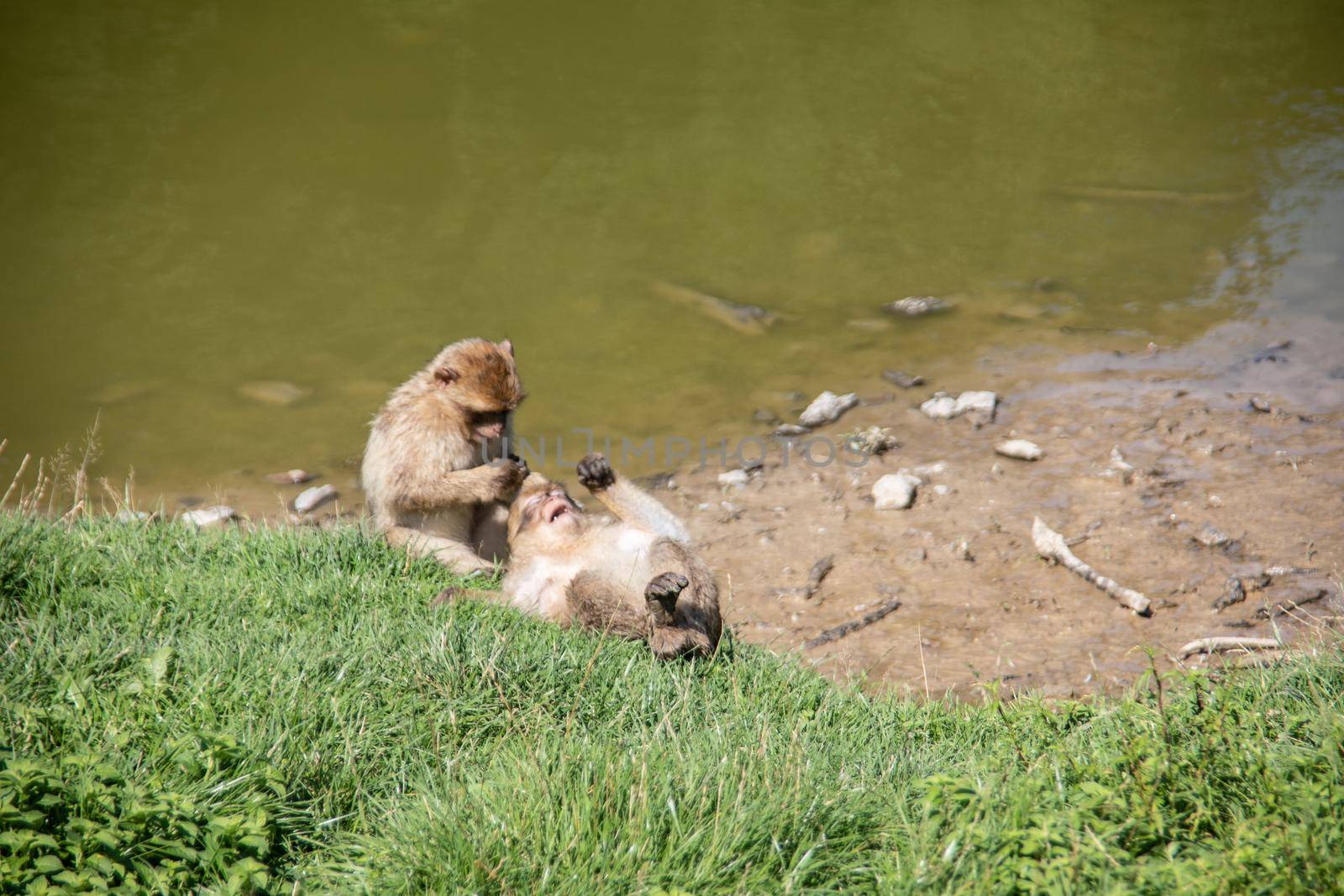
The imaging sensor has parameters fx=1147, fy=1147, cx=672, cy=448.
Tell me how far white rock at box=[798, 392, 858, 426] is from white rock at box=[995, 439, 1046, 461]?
1378mm

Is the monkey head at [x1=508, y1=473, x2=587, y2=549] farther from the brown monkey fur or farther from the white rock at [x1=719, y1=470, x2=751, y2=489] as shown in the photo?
the white rock at [x1=719, y1=470, x2=751, y2=489]

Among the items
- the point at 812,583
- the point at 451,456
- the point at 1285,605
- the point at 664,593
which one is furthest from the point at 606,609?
the point at 1285,605

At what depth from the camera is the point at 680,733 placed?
3.77 m

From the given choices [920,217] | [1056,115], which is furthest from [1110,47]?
[920,217]

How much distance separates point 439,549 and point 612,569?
3.22 feet

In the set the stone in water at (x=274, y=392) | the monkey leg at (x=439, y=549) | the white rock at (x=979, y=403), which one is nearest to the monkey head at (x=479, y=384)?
the monkey leg at (x=439, y=549)

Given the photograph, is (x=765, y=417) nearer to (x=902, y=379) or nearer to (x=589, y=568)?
(x=902, y=379)

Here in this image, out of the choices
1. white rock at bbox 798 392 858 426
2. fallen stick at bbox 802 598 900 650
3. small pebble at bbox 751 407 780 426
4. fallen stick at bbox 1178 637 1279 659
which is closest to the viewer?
fallen stick at bbox 1178 637 1279 659

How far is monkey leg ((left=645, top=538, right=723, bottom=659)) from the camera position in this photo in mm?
4410

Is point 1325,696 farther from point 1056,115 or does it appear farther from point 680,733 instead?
point 1056,115

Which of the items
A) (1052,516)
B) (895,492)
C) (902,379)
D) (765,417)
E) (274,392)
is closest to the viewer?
(1052,516)

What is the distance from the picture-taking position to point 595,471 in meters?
5.37

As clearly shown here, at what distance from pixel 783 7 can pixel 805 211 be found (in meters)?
6.22

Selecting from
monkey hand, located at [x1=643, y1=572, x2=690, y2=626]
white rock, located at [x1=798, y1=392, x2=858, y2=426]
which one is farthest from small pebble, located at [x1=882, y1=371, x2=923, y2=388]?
monkey hand, located at [x1=643, y1=572, x2=690, y2=626]
